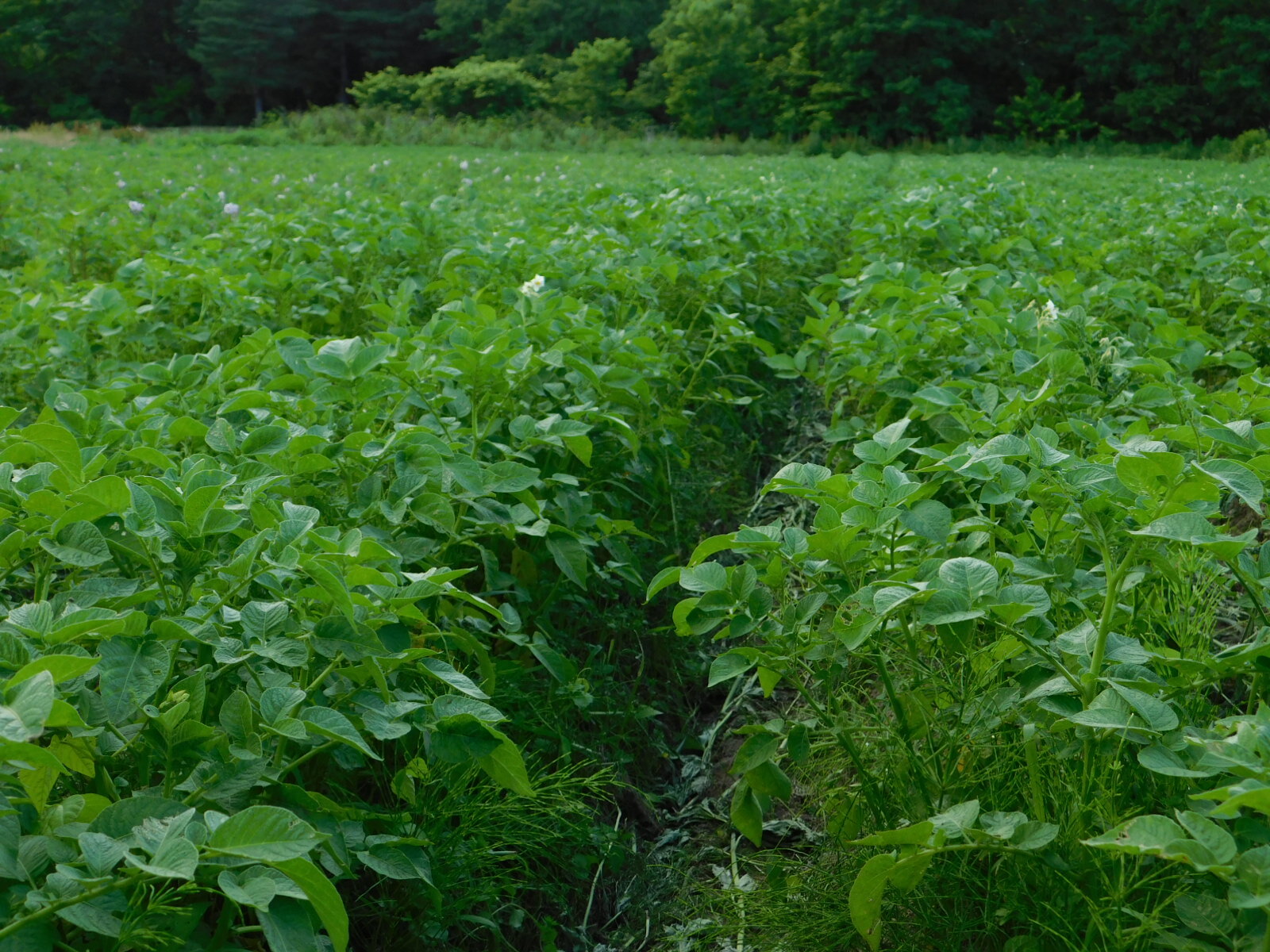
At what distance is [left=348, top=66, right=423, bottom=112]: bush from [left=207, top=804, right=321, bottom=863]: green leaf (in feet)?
113

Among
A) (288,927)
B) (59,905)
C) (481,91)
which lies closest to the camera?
(59,905)

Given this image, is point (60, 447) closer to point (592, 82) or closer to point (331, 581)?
point (331, 581)

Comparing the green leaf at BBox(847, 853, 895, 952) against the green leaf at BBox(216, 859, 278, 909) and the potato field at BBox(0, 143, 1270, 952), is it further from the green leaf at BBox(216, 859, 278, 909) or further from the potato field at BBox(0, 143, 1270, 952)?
the green leaf at BBox(216, 859, 278, 909)

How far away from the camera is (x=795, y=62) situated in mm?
32562

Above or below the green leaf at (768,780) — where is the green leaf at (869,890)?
above

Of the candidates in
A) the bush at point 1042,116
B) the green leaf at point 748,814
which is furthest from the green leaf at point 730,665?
the bush at point 1042,116

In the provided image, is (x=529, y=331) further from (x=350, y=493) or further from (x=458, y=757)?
(x=458, y=757)

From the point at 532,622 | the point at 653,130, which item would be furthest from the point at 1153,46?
the point at 532,622

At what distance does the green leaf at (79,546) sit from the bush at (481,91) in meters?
32.7

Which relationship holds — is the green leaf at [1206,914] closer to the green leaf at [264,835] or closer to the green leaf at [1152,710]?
the green leaf at [1152,710]

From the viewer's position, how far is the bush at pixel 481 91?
105 ft

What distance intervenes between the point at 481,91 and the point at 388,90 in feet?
13.2

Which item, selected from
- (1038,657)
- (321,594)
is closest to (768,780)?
(1038,657)

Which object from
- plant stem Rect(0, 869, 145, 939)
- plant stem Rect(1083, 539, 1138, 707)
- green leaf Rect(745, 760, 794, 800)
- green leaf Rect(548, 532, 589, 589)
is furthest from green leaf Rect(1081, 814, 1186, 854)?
green leaf Rect(548, 532, 589, 589)
